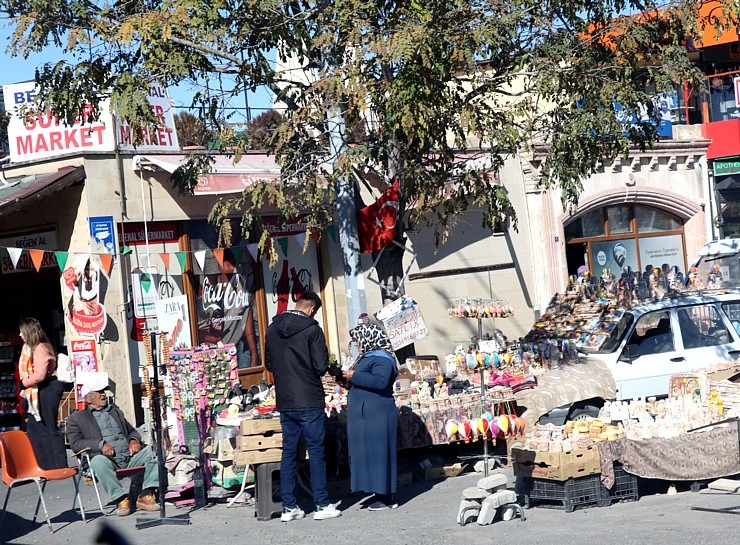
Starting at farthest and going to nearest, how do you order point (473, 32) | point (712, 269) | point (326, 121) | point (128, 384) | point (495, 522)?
point (712, 269), point (128, 384), point (326, 121), point (473, 32), point (495, 522)

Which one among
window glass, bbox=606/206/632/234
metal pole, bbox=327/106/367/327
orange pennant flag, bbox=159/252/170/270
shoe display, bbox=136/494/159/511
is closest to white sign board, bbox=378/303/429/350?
metal pole, bbox=327/106/367/327

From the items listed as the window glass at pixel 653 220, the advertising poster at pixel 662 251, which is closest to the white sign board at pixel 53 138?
the window glass at pixel 653 220

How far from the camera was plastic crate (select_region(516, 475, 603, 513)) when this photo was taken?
8414 millimetres

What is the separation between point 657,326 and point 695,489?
3158 millimetres

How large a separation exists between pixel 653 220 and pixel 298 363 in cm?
1524

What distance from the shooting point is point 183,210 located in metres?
14.8

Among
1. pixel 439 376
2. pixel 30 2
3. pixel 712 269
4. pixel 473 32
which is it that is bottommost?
pixel 439 376

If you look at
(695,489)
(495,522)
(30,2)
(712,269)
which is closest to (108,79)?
(30,2)

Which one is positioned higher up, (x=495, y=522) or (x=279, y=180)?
(x=279, y=180)

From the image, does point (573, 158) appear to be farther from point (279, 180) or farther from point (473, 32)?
point (279, 180)

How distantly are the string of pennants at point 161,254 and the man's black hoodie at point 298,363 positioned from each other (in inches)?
198

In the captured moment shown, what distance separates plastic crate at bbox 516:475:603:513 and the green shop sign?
15923 mm

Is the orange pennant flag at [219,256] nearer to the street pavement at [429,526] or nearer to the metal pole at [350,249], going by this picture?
the metal pole at [350,249]

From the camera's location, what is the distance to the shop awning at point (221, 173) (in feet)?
46.4
